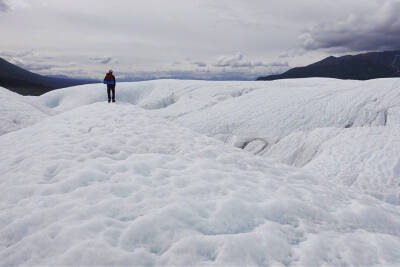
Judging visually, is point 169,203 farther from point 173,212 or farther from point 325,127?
point 325,127

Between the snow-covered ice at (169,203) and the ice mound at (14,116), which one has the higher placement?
the snow-covered ice at (169,203)

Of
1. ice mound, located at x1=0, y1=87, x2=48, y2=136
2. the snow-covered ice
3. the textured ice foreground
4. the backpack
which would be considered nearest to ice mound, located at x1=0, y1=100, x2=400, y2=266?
the snow-covered ice

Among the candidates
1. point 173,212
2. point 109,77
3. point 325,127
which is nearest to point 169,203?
point 173,212

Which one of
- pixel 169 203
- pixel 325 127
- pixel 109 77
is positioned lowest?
pixel 325 127

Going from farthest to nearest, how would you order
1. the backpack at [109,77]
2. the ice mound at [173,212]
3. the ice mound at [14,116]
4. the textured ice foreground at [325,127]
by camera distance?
the backpack at [109,77] → the ice mound at [14,116] → the textured ice foreground at [325,127] → the ice mound at [173,212]

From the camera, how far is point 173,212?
387 cm

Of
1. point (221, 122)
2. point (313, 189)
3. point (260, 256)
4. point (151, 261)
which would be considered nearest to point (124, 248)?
point (151, 261)

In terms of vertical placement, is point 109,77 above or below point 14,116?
above

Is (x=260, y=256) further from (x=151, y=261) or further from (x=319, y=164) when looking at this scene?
(x=319, y=164)

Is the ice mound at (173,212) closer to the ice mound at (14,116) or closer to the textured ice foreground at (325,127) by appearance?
the textured ice foreground at (325,127)

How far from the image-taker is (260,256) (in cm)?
322

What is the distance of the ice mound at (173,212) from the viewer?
3215mm

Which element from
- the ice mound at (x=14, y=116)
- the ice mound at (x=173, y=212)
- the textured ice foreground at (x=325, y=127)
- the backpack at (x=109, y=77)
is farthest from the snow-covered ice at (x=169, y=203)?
the ice mound at (x=14, y=116)

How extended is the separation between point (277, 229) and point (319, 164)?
8.91 metres
